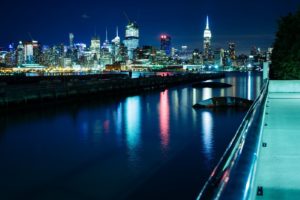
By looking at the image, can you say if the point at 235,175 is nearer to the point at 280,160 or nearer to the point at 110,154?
the point at 280,160

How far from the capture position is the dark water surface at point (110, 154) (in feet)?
41.5

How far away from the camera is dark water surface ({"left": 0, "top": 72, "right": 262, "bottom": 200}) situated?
41.5 feet

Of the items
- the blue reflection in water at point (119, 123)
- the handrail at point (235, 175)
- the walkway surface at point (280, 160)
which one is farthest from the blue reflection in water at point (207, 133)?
the handrail at point (235, 175)

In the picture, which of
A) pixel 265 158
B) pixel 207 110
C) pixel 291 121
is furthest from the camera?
pixel 207 110

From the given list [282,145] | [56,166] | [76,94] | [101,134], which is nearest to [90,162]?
[56,166]

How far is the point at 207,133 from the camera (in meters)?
24.6

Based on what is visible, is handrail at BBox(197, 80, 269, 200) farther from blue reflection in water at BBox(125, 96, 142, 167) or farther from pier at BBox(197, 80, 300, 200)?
blue reflection in water at BBox(125, 96, 142, 167)

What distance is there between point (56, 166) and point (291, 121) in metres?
8.96

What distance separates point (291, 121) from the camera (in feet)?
37.0

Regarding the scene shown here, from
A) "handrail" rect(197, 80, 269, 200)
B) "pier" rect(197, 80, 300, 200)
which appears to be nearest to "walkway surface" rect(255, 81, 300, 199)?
"pier" rect(197, 80, 300, 200)

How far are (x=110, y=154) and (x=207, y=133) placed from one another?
813cm

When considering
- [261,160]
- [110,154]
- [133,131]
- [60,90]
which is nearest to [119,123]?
[133,131]

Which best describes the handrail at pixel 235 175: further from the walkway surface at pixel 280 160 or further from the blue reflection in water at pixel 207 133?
the blue reflection in water at pixel 207 133

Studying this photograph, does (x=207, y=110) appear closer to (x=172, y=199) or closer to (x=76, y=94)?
(x=76, y=94)
